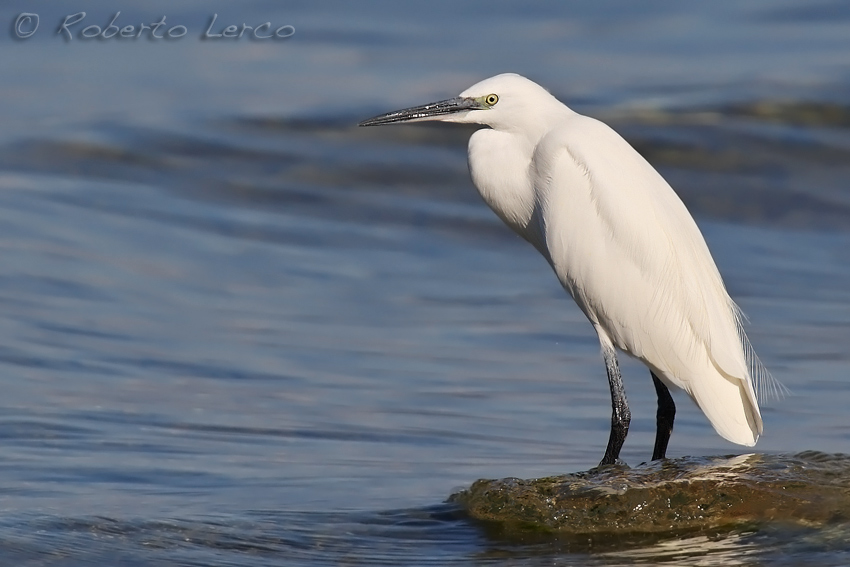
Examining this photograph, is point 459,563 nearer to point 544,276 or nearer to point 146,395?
point 146,395

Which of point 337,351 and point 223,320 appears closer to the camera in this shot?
point 337,351

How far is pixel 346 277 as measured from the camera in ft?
36.2

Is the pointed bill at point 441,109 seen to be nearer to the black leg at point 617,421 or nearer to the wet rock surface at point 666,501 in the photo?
the black leg at point 617,421

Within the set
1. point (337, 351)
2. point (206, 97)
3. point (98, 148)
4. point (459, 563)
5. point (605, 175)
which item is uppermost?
point (206, 97)

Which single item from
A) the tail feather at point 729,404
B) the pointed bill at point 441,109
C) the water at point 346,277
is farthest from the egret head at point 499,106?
the water at point 346,277

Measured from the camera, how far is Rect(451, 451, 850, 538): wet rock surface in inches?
194

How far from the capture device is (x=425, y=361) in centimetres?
848

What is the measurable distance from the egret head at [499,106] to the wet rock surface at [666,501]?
→ 169cm

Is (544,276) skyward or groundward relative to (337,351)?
skyward

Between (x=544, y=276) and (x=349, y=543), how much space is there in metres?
6.42

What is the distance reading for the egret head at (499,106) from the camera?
583 cm

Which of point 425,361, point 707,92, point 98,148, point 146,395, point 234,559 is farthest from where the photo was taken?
point 707,92

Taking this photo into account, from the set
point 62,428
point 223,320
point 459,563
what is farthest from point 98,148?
point 459,563

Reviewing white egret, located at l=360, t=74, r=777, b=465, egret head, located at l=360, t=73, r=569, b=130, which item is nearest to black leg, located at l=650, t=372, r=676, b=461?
white egret, located at l=360, t=74, r=777, b=465
